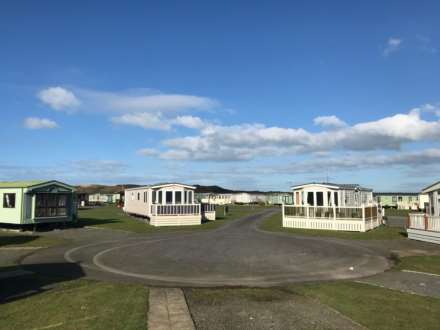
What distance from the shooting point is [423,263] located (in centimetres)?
1440

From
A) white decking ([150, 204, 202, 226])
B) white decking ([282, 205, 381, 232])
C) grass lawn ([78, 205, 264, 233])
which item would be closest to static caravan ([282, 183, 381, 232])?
white decking ([282, 205, 381, 232])

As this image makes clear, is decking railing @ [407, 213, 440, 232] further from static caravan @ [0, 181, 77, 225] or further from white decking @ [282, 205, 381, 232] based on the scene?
static caravan @ [0, 181, 77, 225]

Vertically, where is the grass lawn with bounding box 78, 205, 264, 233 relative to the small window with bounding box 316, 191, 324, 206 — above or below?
below

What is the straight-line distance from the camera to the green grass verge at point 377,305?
24.5 feet

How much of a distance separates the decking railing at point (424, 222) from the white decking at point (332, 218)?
4.46m

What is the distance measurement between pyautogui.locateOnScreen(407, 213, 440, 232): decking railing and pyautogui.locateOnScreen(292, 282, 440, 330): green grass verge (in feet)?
42.9

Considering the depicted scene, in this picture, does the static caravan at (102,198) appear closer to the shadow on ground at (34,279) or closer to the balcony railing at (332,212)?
the balcony railing at (332,212)

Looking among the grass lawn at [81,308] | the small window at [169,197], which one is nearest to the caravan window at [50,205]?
the small window at [169,197]

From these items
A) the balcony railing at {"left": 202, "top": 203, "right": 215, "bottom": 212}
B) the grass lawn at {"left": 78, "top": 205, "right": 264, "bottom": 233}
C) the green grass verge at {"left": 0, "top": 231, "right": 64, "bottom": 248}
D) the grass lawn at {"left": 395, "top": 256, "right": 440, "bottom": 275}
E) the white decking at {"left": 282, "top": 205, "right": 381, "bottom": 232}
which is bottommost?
the grass lawn at {"left": 395, "top": 256, "right": 440, "bottom": 275}

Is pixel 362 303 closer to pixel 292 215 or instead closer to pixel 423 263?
pixel 423 263

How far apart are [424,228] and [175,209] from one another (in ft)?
62.0

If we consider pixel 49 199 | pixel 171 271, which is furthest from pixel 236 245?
pixel 49 199

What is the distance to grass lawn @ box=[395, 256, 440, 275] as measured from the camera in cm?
1317

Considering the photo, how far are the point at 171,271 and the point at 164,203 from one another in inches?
822
